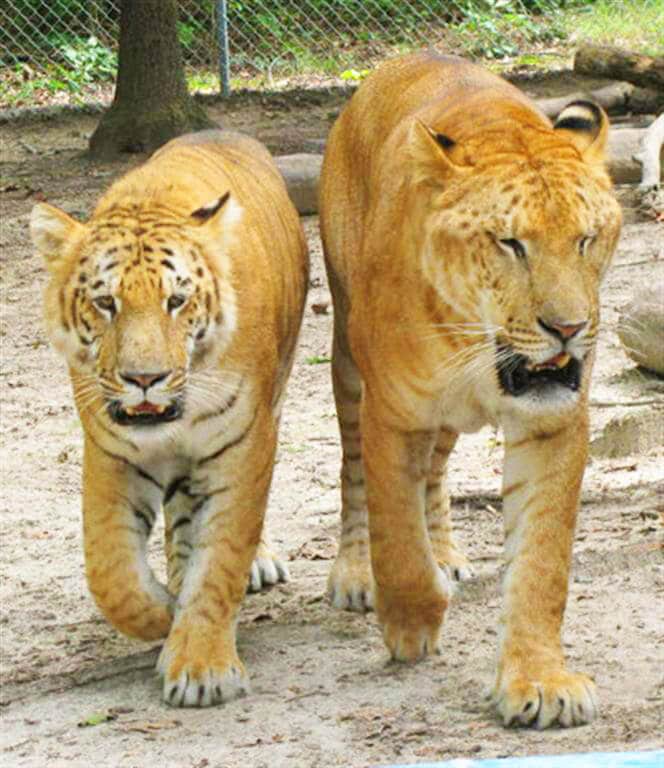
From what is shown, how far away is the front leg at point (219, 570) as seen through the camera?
202 inches

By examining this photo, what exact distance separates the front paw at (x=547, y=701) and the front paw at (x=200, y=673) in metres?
0.81

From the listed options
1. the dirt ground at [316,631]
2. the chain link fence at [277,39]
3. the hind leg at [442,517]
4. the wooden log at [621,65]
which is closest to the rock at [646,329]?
the dirt ground at [316,631]

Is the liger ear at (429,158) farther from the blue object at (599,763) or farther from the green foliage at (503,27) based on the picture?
the green foliage at (503,27)

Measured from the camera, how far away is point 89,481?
17.5 ft

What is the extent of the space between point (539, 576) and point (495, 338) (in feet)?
2.17

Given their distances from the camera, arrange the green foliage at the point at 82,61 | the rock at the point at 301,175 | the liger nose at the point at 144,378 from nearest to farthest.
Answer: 1. the liger nose at the point at 144,378
2. the rock at the point at 301,175
3. the green foliage at the point at 82,61

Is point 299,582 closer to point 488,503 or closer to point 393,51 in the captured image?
point 488,503

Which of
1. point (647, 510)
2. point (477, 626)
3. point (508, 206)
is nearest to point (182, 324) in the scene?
point (508, 206)

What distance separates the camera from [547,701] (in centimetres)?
469

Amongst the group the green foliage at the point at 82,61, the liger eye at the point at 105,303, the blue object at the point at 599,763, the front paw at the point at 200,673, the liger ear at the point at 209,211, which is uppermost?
the blue object at the point at 599,763

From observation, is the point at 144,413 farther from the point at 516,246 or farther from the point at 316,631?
the point at 316,631

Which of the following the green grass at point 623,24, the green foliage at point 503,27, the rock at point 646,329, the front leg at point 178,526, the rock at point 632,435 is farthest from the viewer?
the green foliage at point 503,27

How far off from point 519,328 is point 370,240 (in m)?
0.83

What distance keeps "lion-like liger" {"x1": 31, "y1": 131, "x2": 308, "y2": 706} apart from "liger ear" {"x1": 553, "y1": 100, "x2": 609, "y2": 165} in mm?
976
